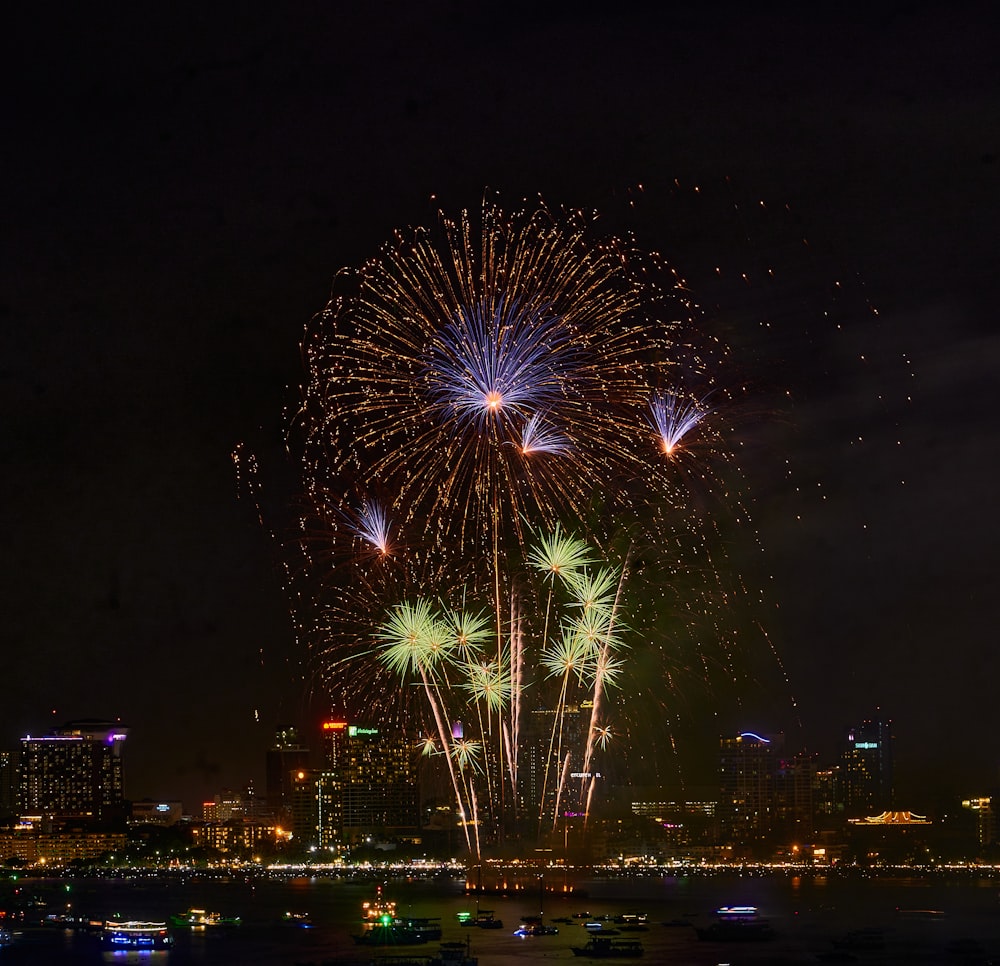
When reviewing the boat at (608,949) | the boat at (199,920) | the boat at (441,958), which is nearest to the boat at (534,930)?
the boat at (608,949)

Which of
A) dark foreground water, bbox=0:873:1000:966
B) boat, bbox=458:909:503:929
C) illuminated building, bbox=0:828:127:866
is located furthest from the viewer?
illuminated building, bbox=0:828:127:866

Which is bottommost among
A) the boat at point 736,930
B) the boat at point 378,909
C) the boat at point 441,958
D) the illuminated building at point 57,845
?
the boat at point 736,930

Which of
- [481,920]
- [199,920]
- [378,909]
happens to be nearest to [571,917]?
[481,920]

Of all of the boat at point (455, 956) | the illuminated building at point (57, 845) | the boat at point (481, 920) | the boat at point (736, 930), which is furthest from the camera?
the illuminated building at point (57, 845)

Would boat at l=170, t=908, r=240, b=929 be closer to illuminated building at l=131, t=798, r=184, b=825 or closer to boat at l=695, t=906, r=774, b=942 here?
boat at l=695, t=906, r=774, b=942

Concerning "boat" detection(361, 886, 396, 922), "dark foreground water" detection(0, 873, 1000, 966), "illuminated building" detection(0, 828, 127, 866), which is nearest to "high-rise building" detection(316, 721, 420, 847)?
"illuminated building" detection(0, 828, 127, 866)

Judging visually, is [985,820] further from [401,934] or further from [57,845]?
[401,934]

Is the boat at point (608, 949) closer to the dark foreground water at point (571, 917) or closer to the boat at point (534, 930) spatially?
the dark foreground water at point (571, 917)
